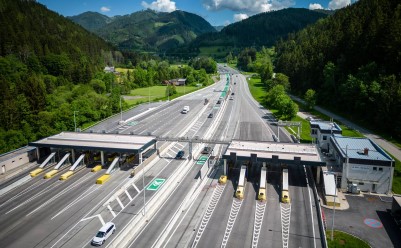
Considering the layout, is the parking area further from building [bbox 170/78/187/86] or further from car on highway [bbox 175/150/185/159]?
building [bbox 170/78/187/86]

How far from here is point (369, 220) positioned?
40.2 meters

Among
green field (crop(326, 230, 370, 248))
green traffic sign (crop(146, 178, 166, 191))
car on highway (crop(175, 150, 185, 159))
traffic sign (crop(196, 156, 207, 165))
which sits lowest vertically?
green field (crop(326, 230, 370, 248))

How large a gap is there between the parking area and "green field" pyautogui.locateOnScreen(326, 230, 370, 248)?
3.28 ft

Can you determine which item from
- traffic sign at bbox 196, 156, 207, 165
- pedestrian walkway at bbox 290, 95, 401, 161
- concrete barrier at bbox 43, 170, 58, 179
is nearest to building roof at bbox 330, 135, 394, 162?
pedestrian walkway at bbox 290, 95, 401, 161

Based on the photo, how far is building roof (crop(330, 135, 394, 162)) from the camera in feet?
161

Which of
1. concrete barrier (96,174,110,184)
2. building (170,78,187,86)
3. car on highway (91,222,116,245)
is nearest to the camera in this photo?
car on highway (91,222,116,245)

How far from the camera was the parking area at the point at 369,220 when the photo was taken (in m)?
36.4

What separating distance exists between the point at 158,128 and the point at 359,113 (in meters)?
56.5

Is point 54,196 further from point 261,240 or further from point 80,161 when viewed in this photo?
point 261,240

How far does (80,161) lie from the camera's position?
192 feet

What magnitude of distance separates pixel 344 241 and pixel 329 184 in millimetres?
12513

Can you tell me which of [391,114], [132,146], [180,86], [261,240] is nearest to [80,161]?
[132,146]

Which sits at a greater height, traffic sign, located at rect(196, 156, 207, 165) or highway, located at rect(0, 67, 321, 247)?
traffic sign, located at rect(196, 156, 207, 165)

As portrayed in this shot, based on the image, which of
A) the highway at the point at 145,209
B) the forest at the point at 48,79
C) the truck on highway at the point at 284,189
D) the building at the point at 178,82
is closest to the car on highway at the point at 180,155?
the highway at the point at 145,209
